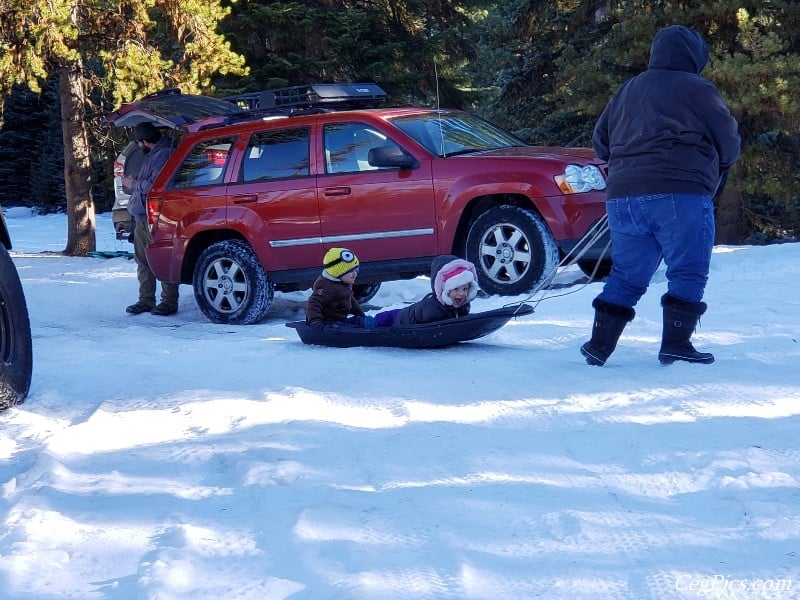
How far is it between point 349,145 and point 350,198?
562mm

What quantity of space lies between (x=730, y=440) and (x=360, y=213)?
548 cm

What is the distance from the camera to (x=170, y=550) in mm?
3184

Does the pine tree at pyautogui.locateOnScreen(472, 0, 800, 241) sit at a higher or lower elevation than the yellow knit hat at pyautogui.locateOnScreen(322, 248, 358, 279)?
higher

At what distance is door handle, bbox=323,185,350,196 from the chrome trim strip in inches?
15.0

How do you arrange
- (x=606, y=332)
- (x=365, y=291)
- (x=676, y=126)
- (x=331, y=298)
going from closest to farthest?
(x=676, y=126), (x=606, y=332), (x=331, y=298), (x=365, y=291)

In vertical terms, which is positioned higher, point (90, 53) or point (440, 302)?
point (90, 53)

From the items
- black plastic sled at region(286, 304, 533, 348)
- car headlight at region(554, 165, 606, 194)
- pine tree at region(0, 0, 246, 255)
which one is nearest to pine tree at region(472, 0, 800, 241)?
pine tree at region(0, 0, 246, 255)

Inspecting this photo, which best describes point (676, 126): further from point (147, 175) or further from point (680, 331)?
point (147, 175)

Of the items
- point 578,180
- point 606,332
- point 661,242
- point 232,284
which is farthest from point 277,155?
point 661,242

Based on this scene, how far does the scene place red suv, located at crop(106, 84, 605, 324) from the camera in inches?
339

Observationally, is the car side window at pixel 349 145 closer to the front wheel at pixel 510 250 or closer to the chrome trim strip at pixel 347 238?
the chrome trim strip at pixel 347 238

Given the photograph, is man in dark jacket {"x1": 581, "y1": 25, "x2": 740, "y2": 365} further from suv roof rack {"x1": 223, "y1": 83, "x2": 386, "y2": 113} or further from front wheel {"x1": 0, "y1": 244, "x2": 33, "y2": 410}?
suv roof rack {"x1": 223, "y1": 83, "x2": 386, "y2": 113}

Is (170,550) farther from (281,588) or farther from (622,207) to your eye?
(622,207)

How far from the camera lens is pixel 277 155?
374 inches
